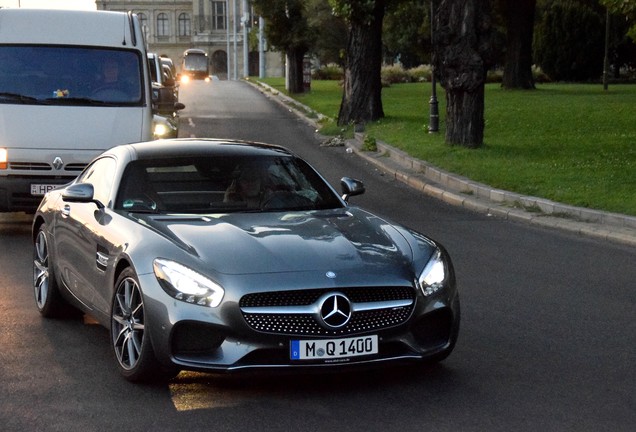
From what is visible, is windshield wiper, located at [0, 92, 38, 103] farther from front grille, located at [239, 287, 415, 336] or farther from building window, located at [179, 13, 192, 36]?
building window, located at [179, 13, 192, 36]

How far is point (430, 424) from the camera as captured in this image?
6.14 meters

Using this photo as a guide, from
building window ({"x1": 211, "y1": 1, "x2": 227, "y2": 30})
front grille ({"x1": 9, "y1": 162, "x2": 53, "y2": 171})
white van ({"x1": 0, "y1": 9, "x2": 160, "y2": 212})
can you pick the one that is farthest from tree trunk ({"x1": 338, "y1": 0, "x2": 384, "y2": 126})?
building window ({"x1": 211, "y1": 1, "x2": 227, "y2": 30})

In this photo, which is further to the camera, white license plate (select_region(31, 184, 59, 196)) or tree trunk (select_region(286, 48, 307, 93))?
tree trunk (select_region(286, 48, 307, 93))

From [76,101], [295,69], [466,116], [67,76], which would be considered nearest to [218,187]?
[76,101]

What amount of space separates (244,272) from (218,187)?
1675 mm

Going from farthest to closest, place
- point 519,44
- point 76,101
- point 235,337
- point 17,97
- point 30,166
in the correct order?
point 519,44
point 76,101
point 17,97
point 30,166
point 235,337

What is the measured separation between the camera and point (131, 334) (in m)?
7.04

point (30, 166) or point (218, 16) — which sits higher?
point (30, 166)

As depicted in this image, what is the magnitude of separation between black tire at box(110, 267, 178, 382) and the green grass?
30.0 ft

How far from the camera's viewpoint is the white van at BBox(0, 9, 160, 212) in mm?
14328

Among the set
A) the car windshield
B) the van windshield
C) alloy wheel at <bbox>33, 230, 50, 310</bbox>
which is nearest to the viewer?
the car windshield

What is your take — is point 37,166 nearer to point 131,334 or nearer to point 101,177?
point 101,177

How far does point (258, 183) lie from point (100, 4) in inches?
5815

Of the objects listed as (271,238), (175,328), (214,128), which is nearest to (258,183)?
(271,238)
